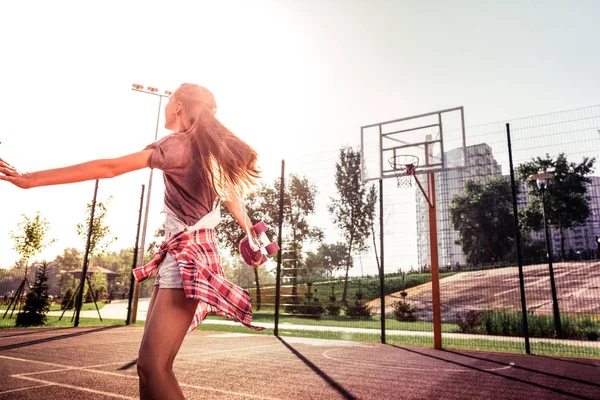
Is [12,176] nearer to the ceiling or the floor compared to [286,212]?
nearer to the floor

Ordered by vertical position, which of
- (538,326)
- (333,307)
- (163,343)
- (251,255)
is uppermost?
(251,255)

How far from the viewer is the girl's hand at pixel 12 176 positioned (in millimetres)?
1467

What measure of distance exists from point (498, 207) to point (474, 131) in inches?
1049

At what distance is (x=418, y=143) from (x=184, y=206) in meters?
8.90

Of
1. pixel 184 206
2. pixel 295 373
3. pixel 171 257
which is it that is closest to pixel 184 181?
pixel 184 206

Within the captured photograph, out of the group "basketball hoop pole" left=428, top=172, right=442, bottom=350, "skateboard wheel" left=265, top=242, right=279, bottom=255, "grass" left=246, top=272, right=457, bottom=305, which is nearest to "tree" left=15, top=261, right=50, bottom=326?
"grass" left=246, top=272, right=457, bottom=305

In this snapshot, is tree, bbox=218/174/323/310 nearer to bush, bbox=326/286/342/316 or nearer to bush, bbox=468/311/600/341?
bush, bbox=326/286/342/316

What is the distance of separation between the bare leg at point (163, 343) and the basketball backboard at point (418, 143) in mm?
8411

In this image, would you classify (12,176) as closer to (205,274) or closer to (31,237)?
(205,274)

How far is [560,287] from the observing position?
14344mm

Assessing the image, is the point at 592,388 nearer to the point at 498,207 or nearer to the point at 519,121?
the point at 519,121

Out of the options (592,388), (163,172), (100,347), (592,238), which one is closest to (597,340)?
(592,238)

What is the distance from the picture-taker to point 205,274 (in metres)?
1.70

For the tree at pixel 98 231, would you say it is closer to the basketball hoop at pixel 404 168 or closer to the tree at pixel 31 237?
the tree at pixel 31 237
